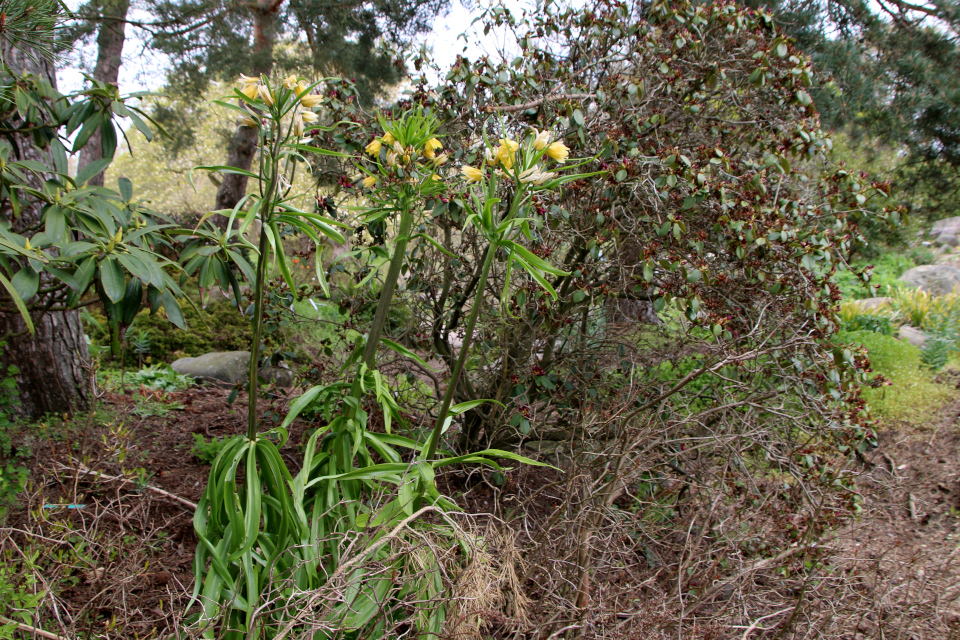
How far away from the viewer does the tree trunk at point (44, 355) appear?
3.00m

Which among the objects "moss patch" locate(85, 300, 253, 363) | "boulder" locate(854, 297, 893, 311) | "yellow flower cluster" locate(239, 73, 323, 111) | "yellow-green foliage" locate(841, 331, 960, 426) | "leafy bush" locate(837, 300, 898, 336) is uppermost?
"yellow flower cluster" locate(239, 73, 323, 111)

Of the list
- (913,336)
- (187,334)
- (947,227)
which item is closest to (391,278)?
(187,334)

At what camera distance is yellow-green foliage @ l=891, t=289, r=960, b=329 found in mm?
6934

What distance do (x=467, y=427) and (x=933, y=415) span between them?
396 centimetres

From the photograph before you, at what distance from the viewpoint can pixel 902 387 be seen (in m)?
4.87

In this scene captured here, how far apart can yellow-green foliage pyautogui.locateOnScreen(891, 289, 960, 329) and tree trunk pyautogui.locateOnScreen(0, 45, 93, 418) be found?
815 cm

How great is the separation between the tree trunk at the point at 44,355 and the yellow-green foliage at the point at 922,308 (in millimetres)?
8149

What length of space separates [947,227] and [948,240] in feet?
2.89

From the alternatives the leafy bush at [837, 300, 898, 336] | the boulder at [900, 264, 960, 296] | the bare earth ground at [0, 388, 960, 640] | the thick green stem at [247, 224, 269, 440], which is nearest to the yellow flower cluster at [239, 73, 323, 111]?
the thick green stem at [247, 224, 269, 440]

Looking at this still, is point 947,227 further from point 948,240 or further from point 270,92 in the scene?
point 270,92

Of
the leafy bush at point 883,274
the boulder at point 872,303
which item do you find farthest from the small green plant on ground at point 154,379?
the leafy bush at point 883,274

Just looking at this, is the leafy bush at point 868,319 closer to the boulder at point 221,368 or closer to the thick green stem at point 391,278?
the boulder at point 221,368

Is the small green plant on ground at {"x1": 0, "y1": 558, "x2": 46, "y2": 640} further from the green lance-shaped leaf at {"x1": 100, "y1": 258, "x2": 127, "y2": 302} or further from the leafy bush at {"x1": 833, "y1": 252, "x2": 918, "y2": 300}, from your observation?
the leafy bush at {"x1": 833, "y1": 252, "x2": 918, "y2": 300}

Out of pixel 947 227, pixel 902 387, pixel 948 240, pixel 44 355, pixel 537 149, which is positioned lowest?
pixel 44 355
